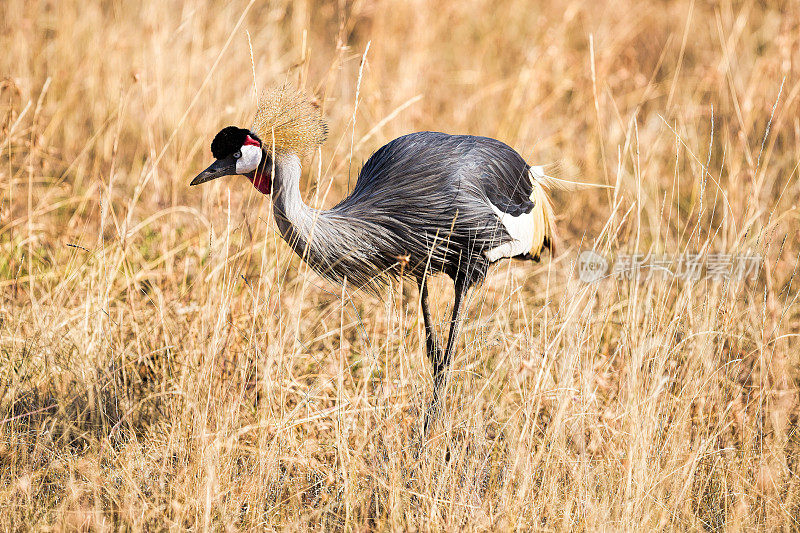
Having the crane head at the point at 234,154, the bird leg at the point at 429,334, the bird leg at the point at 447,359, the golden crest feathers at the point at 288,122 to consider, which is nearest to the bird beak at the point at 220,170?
the crane head at the point at 234,154

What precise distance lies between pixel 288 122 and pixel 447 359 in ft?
2.97

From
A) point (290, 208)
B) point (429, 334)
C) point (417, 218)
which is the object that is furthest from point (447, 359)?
point (290, 208)

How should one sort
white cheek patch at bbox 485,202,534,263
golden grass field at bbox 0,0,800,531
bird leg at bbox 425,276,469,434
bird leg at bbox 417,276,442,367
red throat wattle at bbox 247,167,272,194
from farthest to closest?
1. white cheek patch at bbox 485,202,534,263
2. bird leg at bbox 417,276,442,367
3. red throat wattle at bbox 247,167,272,194
4. bird leg at bbox 425,276,469,434
5. golden grass field at bbox 0,0,800,531

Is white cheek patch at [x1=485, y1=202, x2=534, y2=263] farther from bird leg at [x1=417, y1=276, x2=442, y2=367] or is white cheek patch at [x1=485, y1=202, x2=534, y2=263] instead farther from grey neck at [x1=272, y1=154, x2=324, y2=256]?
grey neck at [x1=272, y1=154, x2=324, y2=256]

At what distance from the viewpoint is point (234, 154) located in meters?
2.35

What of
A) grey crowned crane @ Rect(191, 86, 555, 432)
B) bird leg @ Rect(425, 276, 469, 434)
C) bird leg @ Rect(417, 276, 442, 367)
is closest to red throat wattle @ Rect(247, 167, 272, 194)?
grey crowned crane @ Rect(191, 86, 555, 432)

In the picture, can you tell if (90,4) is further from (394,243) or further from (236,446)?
(236,446)

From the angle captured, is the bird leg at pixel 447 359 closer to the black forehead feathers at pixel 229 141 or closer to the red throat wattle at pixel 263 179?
the red throat wattle at pixel 263 179

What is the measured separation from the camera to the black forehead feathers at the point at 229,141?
2.31m

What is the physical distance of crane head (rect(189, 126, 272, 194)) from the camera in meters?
2.32

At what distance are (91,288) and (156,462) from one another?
0.66 m

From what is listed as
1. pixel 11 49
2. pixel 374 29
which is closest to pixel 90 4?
pixel 11 49

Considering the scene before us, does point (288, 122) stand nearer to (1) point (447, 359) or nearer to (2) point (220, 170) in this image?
(2) point (220, 170)

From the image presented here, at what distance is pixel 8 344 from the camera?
260 centimetres
